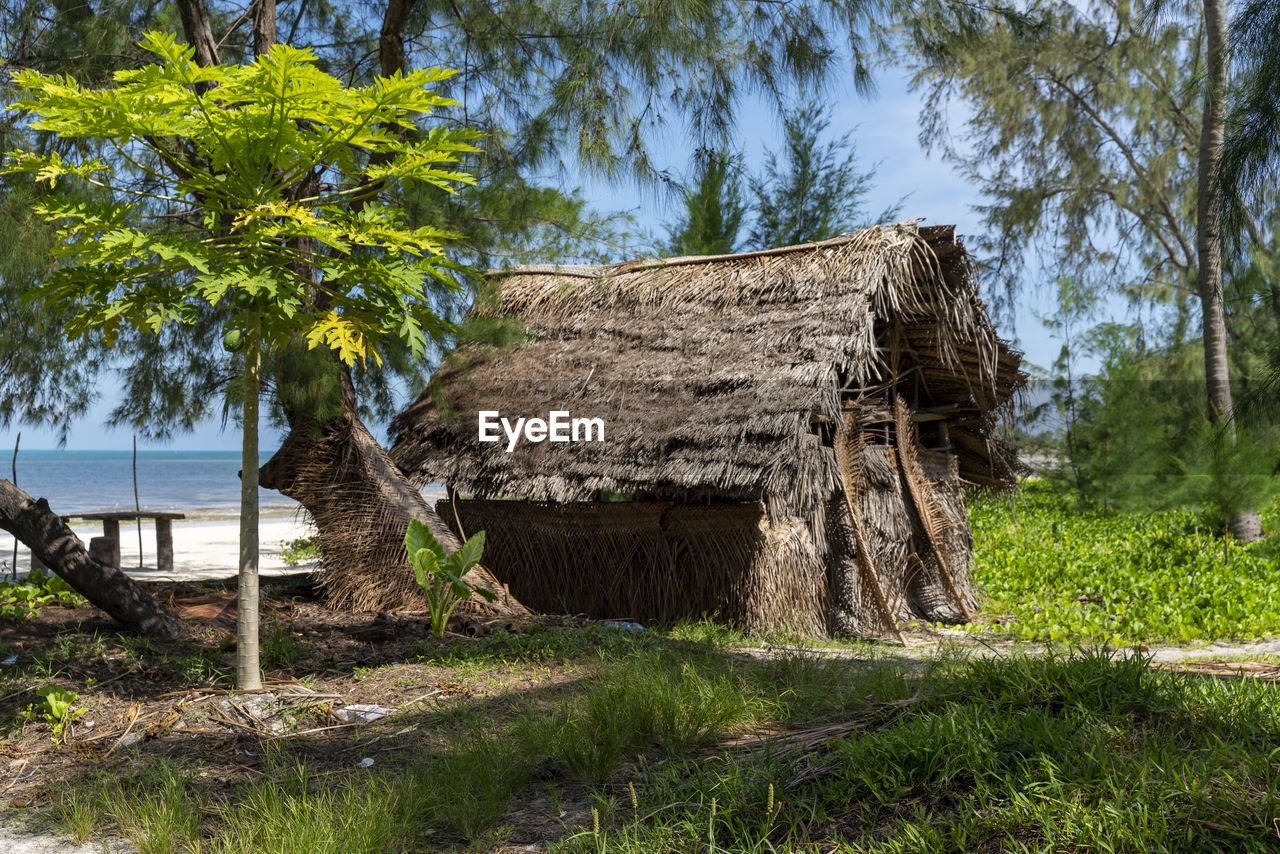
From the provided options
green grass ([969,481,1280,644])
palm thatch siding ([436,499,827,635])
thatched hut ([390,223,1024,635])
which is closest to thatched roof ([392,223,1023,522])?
thatched hut ([390,223,1024,635])

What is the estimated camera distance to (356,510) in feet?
29.7

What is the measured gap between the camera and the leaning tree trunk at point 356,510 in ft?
28.2

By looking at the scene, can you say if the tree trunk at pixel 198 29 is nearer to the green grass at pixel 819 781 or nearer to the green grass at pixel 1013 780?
the green grass at pixel 819 781

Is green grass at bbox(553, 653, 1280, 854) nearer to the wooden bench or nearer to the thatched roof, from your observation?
the thatched roof

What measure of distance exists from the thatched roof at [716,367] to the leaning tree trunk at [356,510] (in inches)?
30.6

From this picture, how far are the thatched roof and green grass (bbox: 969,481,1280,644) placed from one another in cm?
227

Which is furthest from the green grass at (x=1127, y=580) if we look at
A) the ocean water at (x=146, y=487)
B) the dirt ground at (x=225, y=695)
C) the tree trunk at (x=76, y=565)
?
the ocean water at (x=146, y=487)

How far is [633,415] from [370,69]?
5.41 m

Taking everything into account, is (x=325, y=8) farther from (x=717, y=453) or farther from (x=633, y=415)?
(x=717, y=453)

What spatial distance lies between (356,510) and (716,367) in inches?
151

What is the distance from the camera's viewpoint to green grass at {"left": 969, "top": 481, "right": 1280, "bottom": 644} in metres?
8.62

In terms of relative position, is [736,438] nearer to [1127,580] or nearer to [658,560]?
[658,560]

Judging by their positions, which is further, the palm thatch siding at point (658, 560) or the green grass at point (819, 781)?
the palm thatch siding at point (658, 560)

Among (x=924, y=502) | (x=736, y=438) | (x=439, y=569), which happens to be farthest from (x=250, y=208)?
(x=924, y=502)
